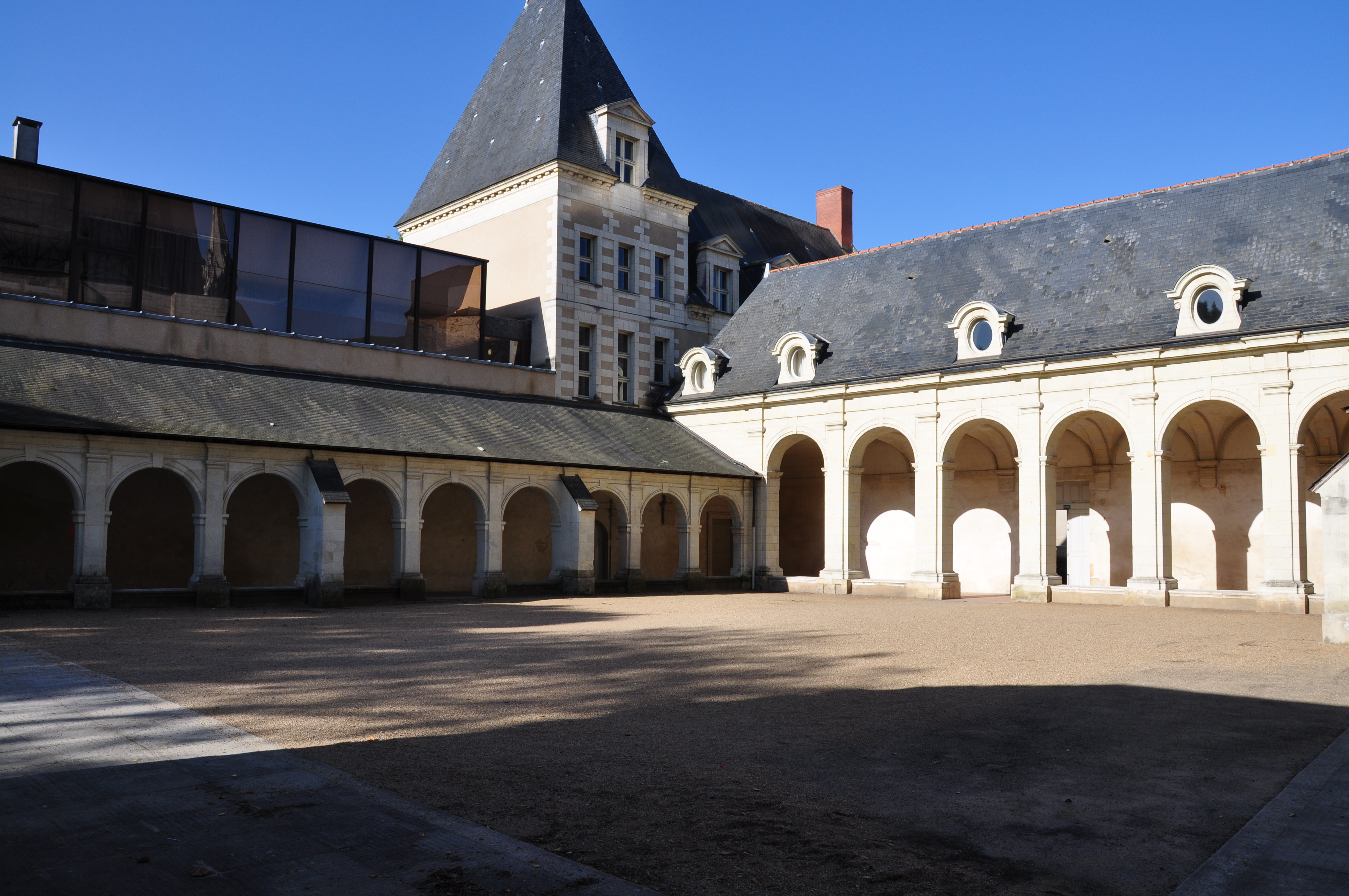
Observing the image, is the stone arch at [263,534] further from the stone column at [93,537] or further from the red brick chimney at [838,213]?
the red brick chimney at [838,213]

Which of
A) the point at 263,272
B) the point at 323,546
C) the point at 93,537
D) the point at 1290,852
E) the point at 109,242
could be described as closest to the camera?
the point at 1290,852

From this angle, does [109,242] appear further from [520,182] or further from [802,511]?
[802,511]

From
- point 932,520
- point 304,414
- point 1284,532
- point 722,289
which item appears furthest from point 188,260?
point 1284,532

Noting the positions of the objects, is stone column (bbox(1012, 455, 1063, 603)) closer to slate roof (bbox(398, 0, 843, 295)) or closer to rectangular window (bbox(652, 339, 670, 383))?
rectangular window (bbox(652, 339, 670, 383))

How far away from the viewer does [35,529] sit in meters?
19.2

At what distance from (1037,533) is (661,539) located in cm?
1150

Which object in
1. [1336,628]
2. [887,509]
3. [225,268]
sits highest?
[225,268]

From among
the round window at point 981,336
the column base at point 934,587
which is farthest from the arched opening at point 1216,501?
the column base at point 934,587

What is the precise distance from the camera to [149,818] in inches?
195

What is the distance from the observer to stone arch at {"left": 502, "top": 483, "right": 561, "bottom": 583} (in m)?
27.5

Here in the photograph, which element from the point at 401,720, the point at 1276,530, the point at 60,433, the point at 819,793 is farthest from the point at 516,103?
the point at 819,793

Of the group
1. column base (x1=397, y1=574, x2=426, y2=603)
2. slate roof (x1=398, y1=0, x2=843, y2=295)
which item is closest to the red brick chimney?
slate roof (x1=398, y1=0, x2=843, y2=295)

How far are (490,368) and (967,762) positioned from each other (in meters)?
23.2

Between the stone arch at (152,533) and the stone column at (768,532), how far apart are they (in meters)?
15.3
